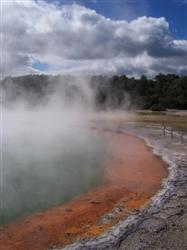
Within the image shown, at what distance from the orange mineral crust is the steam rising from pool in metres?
0.59

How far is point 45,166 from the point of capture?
49.8 feet

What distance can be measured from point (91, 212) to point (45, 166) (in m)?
6.49

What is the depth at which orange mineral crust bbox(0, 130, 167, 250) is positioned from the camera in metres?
7.52

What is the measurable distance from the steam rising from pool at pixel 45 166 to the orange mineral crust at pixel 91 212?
59 cm

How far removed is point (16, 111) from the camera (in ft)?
151

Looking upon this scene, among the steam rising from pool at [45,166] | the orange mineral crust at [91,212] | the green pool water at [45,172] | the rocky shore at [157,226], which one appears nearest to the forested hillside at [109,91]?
the steam rising from pool at [45,166]

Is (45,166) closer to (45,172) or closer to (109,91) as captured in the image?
(45,172)

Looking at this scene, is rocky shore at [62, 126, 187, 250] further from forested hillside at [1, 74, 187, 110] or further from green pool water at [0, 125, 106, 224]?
forested hillside at [1, 74, 187, 110]

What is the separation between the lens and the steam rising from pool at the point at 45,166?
1045 cm

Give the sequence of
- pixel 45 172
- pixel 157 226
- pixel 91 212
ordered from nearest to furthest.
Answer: pixel 157 226, pixel 91 212, pixel 45 172

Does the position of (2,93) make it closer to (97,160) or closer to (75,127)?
(75,127)

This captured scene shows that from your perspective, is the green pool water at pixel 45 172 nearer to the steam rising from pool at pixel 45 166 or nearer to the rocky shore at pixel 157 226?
the steam rising from pool at pixel 45 166

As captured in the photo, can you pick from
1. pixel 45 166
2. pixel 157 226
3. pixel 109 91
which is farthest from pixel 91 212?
pixel 109 91

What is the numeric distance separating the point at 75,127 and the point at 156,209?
78.4 ft
